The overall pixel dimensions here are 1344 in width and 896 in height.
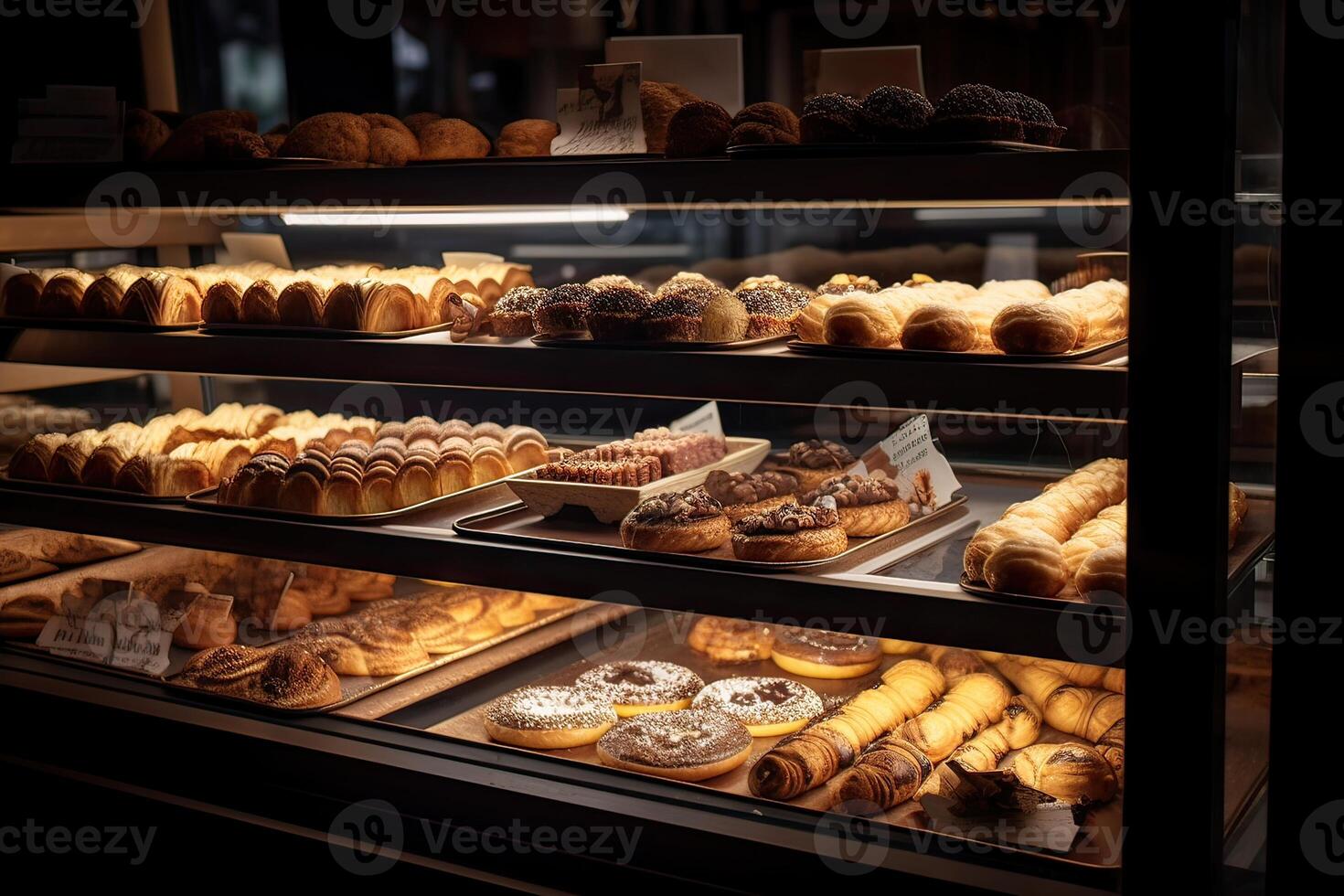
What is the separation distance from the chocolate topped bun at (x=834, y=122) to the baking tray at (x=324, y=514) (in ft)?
3.75

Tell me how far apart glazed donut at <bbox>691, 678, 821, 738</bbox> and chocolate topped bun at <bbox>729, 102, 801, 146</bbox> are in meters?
1.30

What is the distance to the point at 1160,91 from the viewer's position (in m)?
2.02

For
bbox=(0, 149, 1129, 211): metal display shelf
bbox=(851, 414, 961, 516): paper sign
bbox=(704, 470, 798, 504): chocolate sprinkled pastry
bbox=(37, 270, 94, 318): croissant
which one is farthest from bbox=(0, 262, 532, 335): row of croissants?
bbox=(851, 414, 961, 516): paper sign

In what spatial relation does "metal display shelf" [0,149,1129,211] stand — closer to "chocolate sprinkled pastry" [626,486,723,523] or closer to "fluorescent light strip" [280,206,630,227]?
"fluorescent light strip" [280,206,630,227]

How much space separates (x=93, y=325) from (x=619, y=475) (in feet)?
5.34

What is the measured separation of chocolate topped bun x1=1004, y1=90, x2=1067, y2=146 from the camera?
7.99 ft

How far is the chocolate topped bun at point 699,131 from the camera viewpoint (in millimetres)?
2715

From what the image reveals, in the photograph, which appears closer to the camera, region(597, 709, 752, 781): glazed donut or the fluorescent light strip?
region(597, 709, 752, 781): glazed donut

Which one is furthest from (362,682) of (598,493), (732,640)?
(732,640)

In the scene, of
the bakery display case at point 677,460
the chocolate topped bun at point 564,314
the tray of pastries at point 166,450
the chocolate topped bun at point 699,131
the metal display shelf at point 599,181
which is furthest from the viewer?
the tray of pastries at point 166,450

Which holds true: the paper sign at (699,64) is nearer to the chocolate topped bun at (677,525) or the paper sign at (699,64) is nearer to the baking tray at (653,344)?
the baking tray at (653,344)

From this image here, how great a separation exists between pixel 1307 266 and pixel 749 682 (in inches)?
64.4

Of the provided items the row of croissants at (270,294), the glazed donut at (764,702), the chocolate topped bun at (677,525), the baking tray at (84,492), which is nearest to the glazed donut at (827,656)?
the glazed donut at (764,702)

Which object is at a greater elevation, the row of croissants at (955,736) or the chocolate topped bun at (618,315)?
the chocolate topped bun at (618,315)
